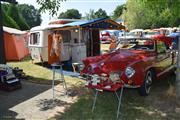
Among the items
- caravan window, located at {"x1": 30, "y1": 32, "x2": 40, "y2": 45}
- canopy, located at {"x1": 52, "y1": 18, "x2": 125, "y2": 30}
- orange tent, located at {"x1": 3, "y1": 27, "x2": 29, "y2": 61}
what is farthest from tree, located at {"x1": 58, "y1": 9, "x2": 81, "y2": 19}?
canopy, located at {"x1": 52, "y1": 18, "x2": 125, "y2": 30}

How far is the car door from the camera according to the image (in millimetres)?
8734

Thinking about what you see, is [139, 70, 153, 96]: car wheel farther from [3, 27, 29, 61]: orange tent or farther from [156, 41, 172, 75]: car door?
[3, 27, 29, 61]: orange tent

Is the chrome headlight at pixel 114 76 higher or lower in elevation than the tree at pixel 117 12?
lower

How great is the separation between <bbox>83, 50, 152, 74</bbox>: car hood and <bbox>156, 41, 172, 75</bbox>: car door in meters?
0.59

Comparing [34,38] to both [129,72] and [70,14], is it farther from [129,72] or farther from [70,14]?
[70,14]

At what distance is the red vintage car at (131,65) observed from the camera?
710 cm

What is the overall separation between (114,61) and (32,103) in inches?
96.1

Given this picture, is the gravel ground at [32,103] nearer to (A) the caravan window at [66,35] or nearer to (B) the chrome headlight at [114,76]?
(B) the chrome headlight at [114,76]

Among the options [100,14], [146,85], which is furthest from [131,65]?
[100,14]

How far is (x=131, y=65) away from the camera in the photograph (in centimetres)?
728

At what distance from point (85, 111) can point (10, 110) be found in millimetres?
1853

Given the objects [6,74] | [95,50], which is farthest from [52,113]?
[95,50]

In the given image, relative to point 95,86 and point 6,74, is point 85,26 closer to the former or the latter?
point 6,74

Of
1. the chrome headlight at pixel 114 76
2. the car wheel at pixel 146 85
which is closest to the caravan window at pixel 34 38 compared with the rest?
the car wheel at pixel 146 85
